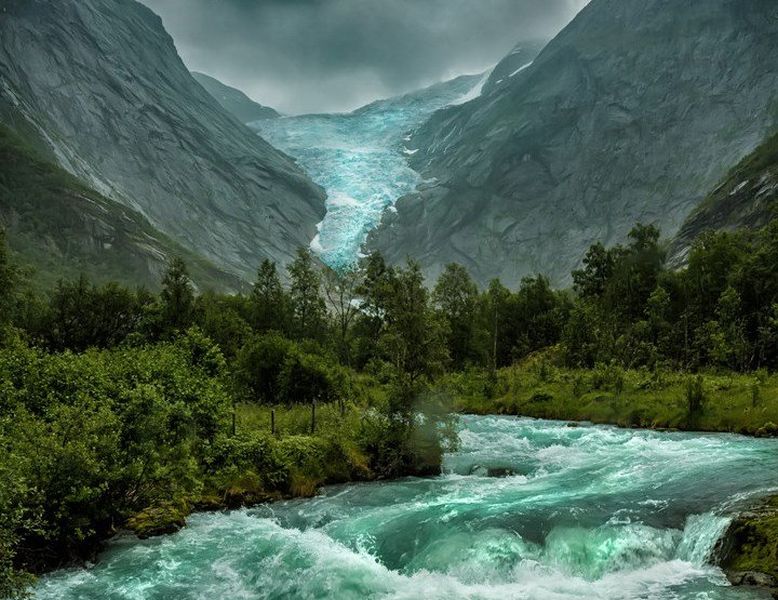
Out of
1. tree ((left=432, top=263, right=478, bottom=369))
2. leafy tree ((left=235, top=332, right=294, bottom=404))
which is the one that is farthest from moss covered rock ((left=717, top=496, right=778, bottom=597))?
tree ((left=432, top=263, right=478, bottom=369))

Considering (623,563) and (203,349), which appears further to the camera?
(203,349)

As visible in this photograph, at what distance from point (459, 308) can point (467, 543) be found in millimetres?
76870

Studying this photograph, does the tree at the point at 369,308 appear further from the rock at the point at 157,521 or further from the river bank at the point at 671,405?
the rock at the point at 157,521

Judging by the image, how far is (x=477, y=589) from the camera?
53.0 ft

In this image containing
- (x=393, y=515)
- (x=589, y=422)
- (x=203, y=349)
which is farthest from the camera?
(x=589, y=422)

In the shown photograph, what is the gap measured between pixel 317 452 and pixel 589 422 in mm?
24750

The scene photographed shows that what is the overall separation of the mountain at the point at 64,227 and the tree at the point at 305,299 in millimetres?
96448

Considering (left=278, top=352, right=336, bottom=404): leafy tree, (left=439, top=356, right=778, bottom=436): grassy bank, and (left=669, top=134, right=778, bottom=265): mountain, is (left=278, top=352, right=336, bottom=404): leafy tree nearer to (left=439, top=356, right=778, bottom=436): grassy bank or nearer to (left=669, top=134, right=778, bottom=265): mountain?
(left=439, top=356, right=778, bottom=436): grassy bank

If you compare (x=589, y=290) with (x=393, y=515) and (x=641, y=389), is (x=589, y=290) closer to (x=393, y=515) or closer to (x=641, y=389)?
(x=641, y=389)

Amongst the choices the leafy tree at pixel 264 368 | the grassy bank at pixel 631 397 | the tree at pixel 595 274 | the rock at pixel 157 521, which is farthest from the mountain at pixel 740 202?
the rock at pixel 157 521

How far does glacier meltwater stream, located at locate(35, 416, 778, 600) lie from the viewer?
16406 mm

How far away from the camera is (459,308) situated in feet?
311

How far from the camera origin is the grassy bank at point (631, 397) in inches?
1421

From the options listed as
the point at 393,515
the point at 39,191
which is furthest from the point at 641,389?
the point at 39,191
